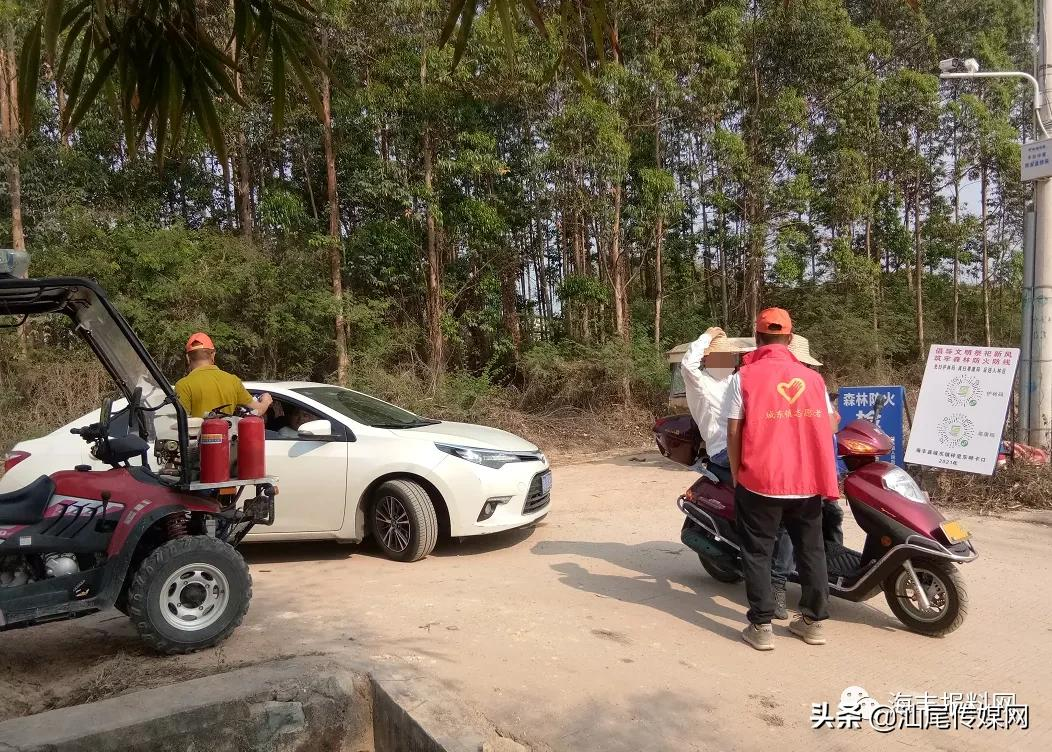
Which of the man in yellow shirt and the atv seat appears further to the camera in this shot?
the man in yellow shirt

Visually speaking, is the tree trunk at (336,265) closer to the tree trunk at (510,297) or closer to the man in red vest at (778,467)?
the tree trunk at (510,297)

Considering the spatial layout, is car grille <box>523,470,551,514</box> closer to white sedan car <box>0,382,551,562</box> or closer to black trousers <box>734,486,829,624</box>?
white sedan car <box>0,382,551,562</box>

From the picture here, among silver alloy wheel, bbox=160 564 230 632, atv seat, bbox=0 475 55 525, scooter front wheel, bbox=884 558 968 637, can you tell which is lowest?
scooter front wheel, bbox=884 558 968 637

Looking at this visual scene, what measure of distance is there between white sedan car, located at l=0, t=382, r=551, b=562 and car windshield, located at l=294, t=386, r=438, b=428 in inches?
9.8

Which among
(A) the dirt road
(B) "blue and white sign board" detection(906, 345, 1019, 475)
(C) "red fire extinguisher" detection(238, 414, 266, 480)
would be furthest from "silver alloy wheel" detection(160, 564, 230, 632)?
(B) "blue and white sign board" detection(906, 345, 1019, 475)

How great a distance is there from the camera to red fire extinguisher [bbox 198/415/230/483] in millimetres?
4195

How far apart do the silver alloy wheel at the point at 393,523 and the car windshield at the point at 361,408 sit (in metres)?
0.71

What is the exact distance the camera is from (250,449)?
4.34 meters

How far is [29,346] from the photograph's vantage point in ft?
41.6

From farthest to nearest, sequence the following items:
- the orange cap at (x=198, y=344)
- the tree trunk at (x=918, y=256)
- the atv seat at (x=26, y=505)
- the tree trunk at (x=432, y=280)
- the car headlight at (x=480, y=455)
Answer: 1. the tree trunk at (x=918, y=256)
2. the tree trunk at (x=432, y=280)
3. the car headlight at (x=480, y=455)
4. the orange cap at (x=198, y=344)
5. the atv seat at (x=26, y=505)

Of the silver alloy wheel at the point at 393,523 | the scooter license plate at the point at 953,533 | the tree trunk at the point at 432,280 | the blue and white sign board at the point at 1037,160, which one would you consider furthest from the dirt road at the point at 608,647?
the tree trunk at the point at 432,280

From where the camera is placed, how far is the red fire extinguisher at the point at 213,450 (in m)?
4.20

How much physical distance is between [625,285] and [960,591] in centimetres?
1419

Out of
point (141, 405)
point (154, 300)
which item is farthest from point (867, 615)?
point (154, 300)
